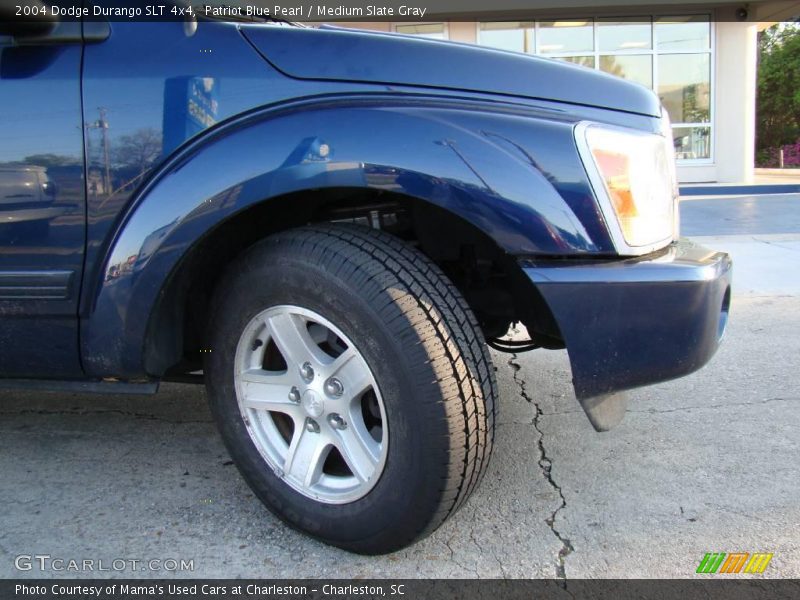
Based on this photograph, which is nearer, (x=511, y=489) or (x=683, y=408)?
(x=511, y=489)

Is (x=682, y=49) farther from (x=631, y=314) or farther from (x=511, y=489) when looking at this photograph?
(x=631, y=314)

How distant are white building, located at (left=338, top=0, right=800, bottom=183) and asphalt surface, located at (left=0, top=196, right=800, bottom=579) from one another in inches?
465

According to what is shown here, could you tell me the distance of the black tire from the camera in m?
1.76

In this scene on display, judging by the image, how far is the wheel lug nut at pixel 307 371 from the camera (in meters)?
1.98

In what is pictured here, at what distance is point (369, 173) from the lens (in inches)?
69.8

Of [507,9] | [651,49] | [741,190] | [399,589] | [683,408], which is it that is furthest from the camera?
[651,49]

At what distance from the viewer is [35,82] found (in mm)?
1940

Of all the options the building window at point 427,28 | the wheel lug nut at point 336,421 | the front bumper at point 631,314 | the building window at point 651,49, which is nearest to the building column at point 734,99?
the building window at point 651,49

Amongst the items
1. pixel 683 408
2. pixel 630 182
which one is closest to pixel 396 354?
pixel 630 182

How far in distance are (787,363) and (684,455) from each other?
56.0 inches

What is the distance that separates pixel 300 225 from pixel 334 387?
1.80ft

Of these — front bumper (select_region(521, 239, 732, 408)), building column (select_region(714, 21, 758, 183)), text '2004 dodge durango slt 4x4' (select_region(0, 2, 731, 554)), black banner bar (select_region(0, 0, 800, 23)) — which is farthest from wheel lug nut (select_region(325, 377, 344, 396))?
building column (select_region(714, 21, 758, 183))

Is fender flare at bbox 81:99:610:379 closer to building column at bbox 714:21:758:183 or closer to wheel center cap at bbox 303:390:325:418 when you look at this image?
wheel center cap at bbox 303:390:325:418

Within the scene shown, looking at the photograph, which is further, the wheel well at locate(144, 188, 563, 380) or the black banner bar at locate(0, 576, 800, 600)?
the wheel well at locate(144, 188, 563, 380)
